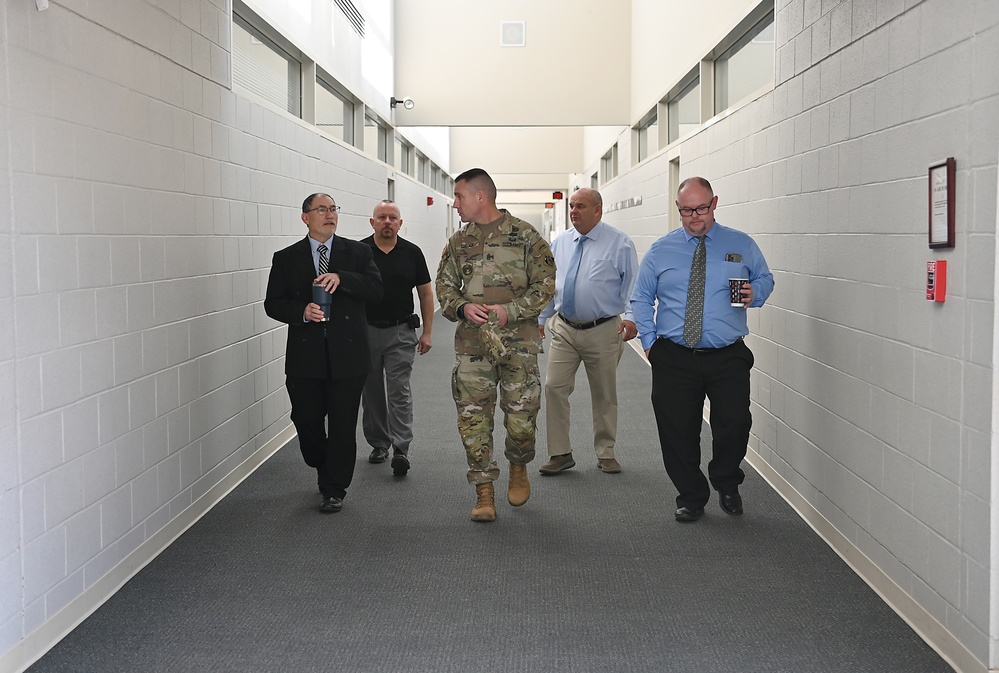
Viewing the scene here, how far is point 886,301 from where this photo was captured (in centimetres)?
360

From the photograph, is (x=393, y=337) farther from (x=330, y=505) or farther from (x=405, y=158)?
(x=405, y=158)

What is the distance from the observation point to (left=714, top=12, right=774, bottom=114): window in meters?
6.14

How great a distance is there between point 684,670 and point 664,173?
732 cm

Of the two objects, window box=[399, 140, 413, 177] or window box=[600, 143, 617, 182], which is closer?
window box=[399, 140, 413, 177]

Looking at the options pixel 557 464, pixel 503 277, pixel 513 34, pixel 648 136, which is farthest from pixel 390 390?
pixel 513 34

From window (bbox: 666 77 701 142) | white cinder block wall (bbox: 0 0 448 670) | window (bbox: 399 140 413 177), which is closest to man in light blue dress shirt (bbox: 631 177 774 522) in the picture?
white cinder block wall (bbox: 0 0 448 670)

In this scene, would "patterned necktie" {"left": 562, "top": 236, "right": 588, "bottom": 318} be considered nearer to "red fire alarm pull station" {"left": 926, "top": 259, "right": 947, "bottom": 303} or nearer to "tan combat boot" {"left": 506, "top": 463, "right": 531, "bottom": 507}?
"tan combat boot" {"left": 506, "top": 463, "right": 531, "bottom": 507}

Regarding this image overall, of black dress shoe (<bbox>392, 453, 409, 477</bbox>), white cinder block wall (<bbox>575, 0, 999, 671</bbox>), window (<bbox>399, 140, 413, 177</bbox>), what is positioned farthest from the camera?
window (<bbox>399, 140, 413, 177</bbox>)

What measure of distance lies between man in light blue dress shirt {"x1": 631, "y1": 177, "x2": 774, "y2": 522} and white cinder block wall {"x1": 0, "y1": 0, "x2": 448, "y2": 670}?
82.2 inches

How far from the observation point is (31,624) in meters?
3.09

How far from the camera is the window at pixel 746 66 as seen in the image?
614 cm

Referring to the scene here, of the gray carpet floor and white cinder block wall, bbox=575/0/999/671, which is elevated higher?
white cinder block wall, bbox=575/0/999/671

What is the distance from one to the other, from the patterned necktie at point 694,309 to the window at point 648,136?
6.43 meters

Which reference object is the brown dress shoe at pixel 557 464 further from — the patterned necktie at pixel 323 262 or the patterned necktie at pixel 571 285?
the patterned necktie at pixel 323 262
